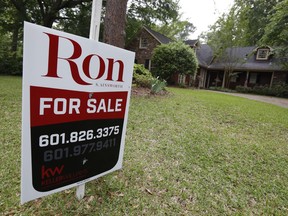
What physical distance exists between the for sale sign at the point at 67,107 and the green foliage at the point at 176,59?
13148mm

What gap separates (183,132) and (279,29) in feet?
40.5

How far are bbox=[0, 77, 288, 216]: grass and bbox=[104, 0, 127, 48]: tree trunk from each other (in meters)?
2.53

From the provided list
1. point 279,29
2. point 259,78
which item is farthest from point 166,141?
point 259,78

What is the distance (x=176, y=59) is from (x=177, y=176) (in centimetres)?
1291

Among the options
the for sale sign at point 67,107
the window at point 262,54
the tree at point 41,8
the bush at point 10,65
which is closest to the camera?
the for sale sign at point 67,107

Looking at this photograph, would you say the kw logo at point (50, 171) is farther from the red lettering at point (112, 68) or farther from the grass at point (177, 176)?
the red lettering at point (112, 68)

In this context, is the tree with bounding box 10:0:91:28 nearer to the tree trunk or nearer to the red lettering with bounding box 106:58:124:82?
the tree trunk

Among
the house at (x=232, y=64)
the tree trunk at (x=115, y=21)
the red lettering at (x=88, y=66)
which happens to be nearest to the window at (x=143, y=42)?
the house at (x=232, y=64)

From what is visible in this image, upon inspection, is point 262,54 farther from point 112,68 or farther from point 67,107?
point 67,107

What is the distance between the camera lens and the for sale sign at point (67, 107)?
118 cm

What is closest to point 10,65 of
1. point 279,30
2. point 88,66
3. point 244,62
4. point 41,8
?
point 41,8

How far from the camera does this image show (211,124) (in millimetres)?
4711

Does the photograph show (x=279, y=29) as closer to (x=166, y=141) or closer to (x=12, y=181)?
(x=166, y=141)

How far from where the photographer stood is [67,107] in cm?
137
